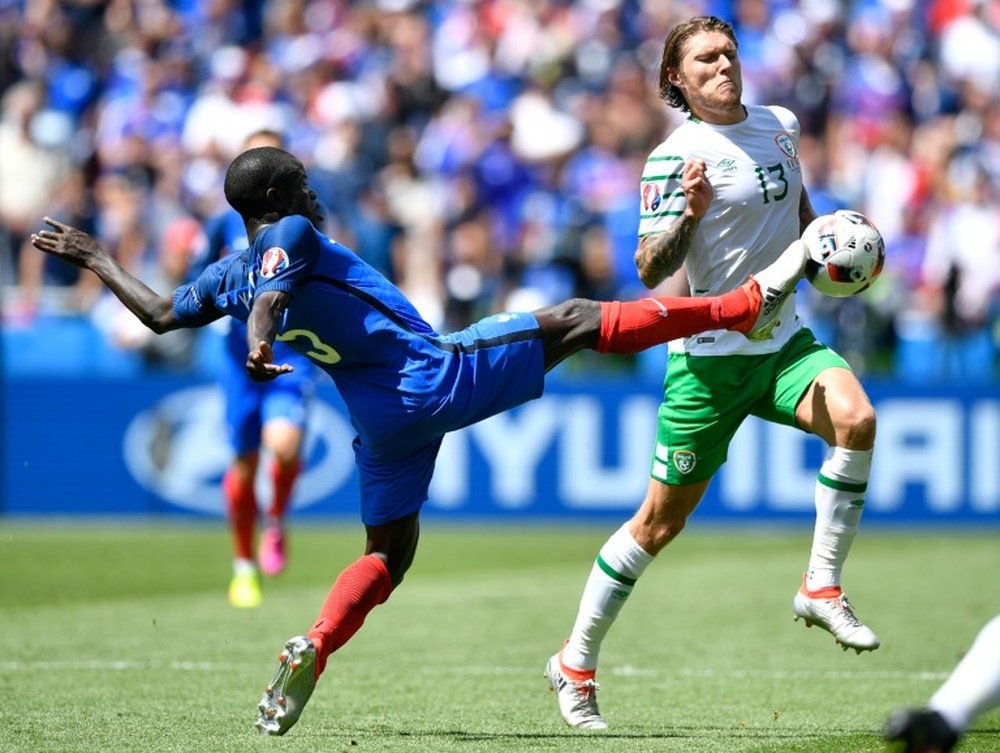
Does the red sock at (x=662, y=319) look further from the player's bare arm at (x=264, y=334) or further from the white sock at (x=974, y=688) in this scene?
the white sock at (x=974, y=688)

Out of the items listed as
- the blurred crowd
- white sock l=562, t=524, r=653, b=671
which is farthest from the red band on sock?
the blurred crowd

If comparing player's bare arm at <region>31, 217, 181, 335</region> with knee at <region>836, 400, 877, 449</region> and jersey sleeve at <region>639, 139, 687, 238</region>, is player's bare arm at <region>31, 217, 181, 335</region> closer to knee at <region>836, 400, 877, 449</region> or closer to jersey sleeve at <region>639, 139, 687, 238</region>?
jersey sleeve at <region>639, 139, 687, 238</region>

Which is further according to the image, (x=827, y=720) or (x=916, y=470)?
(x=916, y=470)

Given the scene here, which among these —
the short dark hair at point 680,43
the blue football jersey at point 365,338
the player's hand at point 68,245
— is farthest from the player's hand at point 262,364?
the short dark hair at point 680,43


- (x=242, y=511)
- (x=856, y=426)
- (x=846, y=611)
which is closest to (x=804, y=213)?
(x=856, y=426)

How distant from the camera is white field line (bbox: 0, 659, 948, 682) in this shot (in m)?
8.34

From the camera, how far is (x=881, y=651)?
918cm

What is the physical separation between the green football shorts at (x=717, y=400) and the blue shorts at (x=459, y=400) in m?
0.70

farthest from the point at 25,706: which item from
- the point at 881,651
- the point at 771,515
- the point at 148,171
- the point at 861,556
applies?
the point at 148,171

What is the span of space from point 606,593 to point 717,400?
938mm

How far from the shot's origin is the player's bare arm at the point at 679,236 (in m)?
6.77

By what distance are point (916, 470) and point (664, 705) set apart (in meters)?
8.78

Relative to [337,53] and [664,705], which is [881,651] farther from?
[337,53]

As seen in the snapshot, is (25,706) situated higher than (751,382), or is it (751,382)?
(751,382)
